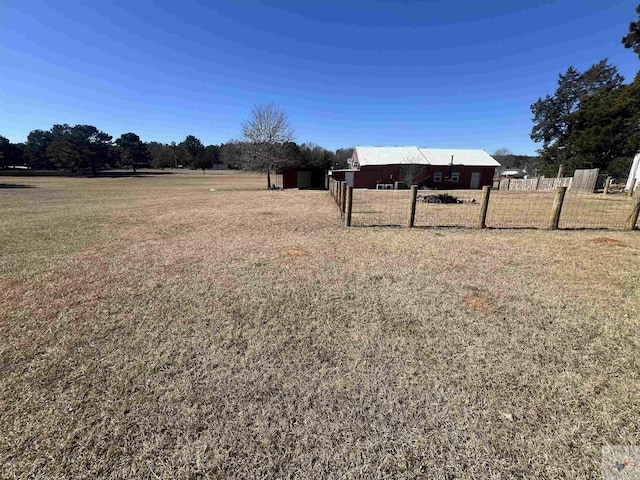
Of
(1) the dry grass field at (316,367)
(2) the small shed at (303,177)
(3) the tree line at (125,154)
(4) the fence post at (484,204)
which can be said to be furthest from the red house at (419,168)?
(1) the dry grass field at (316,367)

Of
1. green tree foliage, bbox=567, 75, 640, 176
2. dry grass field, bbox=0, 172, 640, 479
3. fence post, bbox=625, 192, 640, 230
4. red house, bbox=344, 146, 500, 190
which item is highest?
green tree foliage, bbox=567, 75, 640, 176

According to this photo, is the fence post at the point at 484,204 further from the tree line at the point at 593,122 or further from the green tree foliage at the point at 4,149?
the green tree foliage at the point at 4,149

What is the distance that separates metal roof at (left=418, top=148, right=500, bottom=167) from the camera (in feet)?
102

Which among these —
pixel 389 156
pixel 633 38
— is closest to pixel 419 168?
pixel 389 156

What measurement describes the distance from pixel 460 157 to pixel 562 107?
21.6 metres

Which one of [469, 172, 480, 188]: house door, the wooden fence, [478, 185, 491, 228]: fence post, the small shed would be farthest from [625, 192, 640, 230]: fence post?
[469, 172, 480, 188]: house door

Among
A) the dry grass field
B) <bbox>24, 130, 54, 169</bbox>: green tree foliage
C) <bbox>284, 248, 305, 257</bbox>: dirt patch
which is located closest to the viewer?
the dry grass field

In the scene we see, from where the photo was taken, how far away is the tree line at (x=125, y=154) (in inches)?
1489

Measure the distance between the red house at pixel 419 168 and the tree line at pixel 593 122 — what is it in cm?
901

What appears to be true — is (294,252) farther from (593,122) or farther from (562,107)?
(562,107)

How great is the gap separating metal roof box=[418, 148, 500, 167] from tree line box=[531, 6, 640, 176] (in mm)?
8655

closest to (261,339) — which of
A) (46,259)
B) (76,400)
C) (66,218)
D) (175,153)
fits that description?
(76,400)

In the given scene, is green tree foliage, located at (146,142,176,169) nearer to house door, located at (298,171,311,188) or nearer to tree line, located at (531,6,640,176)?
house door, located at (298,171,311,188)

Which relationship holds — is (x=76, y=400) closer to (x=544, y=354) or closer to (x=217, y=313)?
(x=217, y=313)
